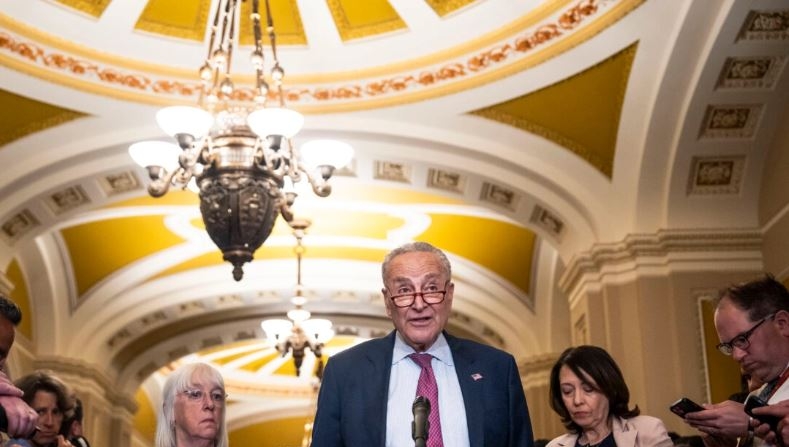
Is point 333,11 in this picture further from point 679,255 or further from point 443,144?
point 679,255

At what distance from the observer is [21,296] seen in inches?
538

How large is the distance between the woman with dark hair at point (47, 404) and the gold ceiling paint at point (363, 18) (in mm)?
6224

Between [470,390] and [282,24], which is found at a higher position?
[282,24]

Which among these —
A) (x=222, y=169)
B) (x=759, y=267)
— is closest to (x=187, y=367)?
(x=222, y=169)

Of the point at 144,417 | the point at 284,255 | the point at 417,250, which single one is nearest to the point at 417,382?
the point at 417,250

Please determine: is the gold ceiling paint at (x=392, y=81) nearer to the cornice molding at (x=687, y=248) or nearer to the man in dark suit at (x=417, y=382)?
the cornice molding at (x=687, y=248)

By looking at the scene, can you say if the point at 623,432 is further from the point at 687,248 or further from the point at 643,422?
the point at 687,248

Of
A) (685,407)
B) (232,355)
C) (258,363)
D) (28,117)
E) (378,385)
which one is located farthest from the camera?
(258,363)

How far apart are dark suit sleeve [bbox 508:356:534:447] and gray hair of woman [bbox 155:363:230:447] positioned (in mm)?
1085

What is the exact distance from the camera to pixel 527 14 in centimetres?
906

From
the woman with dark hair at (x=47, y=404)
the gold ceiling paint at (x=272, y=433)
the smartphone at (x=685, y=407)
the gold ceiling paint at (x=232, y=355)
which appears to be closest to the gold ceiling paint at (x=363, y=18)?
the woman with dark hair at (x=47, y=404)

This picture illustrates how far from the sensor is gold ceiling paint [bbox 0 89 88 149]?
9.55 metres

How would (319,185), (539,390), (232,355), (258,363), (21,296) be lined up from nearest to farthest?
1. (319,185)
2. (21,296)
3. (539,390)
4. (232,355)
5. (258,363)

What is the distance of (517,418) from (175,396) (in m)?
1.22
